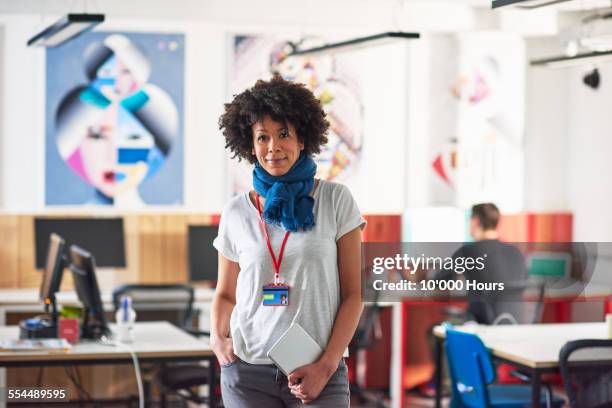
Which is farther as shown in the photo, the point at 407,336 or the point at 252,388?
the point at 407,336

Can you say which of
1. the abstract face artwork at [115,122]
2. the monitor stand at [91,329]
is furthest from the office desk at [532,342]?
the abstract face artwork at [115,122]

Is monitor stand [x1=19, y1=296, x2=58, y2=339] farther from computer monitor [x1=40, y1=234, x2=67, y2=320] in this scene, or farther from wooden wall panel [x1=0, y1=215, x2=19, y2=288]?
wooden wall panel [x1=0, y1=215, x2=19, y2=288]

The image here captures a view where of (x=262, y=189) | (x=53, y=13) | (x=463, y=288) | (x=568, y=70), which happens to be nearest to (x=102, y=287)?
(x=53, y=13)

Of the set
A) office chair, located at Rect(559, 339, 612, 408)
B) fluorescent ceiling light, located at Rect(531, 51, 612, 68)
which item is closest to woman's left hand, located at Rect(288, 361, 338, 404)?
office chair, located at Rect(559, 339, 612, 408)

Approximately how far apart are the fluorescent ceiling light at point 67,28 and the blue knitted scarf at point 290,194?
2.74 meters

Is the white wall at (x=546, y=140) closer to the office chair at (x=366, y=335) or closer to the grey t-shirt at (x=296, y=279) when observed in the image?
the office chair at (x=366, y=335)

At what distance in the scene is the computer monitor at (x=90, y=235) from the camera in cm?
729

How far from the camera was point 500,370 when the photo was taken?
8.17 metres

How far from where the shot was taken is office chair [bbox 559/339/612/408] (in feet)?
15.1

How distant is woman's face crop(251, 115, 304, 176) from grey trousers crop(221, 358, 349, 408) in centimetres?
55

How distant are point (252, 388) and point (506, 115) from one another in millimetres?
6168

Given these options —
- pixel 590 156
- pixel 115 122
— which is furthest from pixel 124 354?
pixel 590 156

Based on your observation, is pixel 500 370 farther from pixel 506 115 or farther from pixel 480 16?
pixel 480 16

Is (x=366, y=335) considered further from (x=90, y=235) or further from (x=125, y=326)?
(x=125, y=326)
